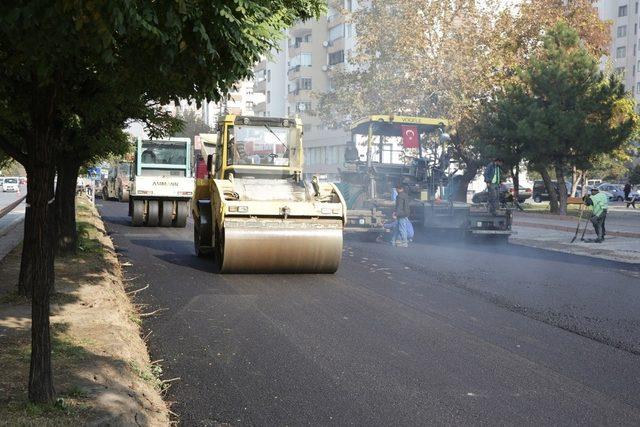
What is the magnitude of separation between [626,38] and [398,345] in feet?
292

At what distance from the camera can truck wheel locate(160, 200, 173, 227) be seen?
25.5 meters

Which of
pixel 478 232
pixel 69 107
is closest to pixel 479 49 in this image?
pixel 478 232

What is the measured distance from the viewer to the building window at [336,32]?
73375 millimetres

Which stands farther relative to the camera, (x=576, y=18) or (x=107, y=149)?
(x=576, y=18)

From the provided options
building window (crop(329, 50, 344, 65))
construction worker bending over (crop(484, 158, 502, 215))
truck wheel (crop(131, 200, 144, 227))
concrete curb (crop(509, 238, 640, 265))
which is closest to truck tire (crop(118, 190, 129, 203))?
truck wheel (crop(131, 200, 144, 227))

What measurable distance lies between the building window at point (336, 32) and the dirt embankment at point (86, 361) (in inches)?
2535

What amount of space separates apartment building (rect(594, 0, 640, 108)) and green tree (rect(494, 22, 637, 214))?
173ft

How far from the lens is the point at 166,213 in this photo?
83.9 ft

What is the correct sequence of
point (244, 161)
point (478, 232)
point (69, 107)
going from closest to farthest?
point (69, 107) < point (244, 161) < point (478, 232)

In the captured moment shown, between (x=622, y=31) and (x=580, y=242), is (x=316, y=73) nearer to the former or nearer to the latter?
(x=622, y=31)

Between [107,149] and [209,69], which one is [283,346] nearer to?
[209,69]

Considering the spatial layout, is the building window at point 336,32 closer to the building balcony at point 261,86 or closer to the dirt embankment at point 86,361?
the building balcony at point 261,86

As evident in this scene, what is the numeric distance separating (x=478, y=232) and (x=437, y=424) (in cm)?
1552

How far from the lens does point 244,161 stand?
15.2m
